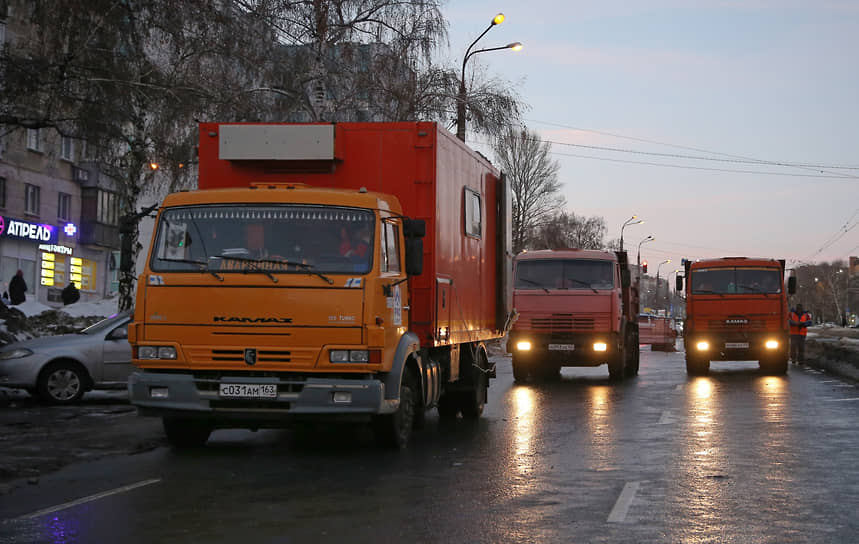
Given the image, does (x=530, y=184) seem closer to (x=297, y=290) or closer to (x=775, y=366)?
(x=775, y=366)

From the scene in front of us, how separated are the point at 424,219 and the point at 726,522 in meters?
5.69

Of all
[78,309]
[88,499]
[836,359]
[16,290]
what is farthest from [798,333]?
[88,499]

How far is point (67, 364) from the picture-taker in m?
17.4

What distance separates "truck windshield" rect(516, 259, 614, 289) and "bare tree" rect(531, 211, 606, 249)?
1814 inches

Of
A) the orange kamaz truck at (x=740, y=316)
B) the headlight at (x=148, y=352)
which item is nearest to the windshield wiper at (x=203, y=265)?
the headlight at (x=148, y=352)

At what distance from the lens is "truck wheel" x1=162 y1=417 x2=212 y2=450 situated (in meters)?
11.9

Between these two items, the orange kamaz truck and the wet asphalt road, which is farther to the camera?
the orange kamaz truck

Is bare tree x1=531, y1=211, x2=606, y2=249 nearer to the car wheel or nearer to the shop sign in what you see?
the shop sign

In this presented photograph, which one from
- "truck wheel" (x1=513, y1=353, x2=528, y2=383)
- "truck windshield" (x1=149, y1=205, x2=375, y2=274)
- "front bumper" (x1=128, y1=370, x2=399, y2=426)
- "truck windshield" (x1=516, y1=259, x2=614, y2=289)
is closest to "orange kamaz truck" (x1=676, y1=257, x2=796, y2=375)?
"truck windshield" (x1=516, y1=259, x2=614, y2=289)

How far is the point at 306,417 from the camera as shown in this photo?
10.9 metres

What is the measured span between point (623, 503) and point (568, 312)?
1592cm

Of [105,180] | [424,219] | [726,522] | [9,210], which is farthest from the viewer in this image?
[105,180]

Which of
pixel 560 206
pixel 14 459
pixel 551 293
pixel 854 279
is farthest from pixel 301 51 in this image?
pixel 854 279

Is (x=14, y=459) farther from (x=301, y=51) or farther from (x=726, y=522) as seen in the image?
(x=301, y=51)
